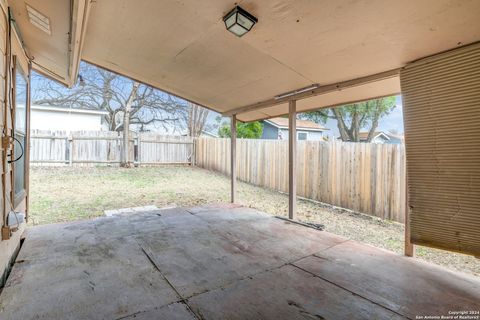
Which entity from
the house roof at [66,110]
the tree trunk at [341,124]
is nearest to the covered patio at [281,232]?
the tree trunk at [341,124]

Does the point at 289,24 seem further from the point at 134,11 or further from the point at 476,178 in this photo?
the point at 476,178

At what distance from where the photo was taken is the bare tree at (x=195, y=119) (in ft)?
50.6

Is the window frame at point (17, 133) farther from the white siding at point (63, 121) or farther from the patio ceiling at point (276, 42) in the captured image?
the white siding at point (63, 121)

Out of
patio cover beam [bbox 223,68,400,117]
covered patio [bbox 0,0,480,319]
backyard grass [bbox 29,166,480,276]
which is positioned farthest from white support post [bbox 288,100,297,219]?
backyard grass [bbox 29,166,480,276]

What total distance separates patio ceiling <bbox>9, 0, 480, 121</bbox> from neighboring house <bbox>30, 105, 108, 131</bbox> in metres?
9.65

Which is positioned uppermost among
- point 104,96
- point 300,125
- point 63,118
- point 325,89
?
point 104,96

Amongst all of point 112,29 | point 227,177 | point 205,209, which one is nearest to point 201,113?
point 227,177

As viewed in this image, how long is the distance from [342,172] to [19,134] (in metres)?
5.47

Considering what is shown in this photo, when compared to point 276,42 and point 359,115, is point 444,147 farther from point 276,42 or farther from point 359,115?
point 359,115

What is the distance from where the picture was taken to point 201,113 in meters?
15.9

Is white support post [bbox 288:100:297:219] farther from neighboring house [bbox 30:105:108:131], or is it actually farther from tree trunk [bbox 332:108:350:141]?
neighboring house [bbox 30:105:108:131]

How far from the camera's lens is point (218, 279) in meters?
2.07

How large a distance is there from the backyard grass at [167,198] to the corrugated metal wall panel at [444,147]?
4.54 feet

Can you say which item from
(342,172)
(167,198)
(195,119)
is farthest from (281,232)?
(195,119)
